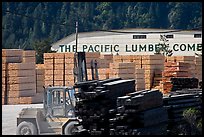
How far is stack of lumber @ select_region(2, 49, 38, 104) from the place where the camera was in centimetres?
2952

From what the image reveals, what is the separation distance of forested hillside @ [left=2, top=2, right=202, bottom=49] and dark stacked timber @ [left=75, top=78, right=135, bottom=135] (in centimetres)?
9552

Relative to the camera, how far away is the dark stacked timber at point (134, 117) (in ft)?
52.3

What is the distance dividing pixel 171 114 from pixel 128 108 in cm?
222

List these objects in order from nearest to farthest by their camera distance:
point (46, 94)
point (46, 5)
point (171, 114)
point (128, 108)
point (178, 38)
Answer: point (128, 108), point (171, 114), point (46, 94), point (178, 38), point (46, 5)

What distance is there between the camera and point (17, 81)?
2944cm

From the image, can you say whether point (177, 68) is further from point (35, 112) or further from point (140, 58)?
point (35, 112)

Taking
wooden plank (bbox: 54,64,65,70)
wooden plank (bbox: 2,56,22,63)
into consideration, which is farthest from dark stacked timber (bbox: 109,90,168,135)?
wooden plank (bbox: 54,64,65,70)

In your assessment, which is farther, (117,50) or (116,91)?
(117,50)

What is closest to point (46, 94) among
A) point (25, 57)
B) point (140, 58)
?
point (25, 57)

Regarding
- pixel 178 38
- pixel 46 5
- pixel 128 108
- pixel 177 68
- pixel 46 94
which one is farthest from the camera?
pixel 46 5

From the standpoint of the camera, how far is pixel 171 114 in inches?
705

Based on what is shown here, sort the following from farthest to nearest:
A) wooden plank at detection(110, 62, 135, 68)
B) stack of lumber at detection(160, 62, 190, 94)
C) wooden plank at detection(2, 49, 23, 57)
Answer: wooden plank at detection(110, 62, 135, 68) → wooden plank at detection(2, 49, 23, 57) → stack of lumber at detection(160, 62, 190, 94)

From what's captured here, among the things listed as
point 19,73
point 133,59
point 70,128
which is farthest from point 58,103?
point 133,59

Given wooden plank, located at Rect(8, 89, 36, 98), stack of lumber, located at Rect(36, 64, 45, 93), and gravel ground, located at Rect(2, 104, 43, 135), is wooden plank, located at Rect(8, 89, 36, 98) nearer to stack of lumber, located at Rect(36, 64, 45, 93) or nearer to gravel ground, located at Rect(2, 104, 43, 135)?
gravel ground, located at Rect(2, 104, 43, 135)
